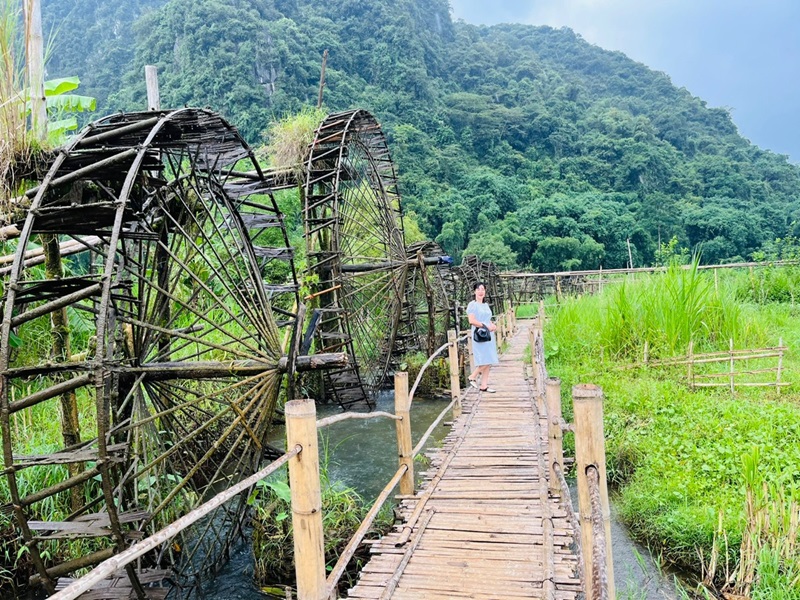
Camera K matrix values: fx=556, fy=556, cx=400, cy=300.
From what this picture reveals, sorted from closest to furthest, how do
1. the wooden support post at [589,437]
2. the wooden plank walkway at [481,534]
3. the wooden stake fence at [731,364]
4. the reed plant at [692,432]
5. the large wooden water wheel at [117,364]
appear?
the wooden support post at [589,437] → the wooden plank walkway at [481,534] → the large wooden water wheel at [117,364] → the reed plant at [692,432] → the wooden stake fence at [731,364]

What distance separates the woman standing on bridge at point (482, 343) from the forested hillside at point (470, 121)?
22.7 meters

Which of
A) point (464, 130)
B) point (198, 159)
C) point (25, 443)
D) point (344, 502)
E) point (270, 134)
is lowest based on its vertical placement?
point (344, 502)

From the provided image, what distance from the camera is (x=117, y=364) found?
5.00m

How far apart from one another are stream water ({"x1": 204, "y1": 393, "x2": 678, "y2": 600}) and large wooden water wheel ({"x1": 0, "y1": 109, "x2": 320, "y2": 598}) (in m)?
0.35

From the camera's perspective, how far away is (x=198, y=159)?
6387mm

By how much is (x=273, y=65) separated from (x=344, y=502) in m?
34.9

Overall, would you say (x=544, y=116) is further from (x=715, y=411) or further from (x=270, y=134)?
(x=715, y=411)

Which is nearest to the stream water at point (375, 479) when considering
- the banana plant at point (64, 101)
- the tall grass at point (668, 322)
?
the tall grass at point (668, 322)

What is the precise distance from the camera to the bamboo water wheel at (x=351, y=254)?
35.8ft

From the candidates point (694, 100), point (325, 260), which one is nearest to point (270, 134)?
point (325, 260)

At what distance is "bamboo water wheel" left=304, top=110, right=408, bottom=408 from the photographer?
35.8 feet

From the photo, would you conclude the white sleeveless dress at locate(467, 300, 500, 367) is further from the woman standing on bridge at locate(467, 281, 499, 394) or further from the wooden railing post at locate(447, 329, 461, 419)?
the wooden railing post at locate(447, 329, 461, 419)

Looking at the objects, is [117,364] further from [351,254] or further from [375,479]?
[351,254]

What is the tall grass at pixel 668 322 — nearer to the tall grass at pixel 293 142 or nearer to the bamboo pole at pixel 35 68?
the tall grass at pixel 293 142
